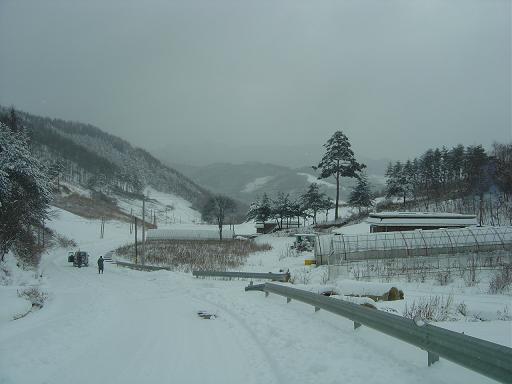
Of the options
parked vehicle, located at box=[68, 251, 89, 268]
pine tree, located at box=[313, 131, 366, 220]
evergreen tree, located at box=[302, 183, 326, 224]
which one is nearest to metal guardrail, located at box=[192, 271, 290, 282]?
parked vehicle, located at box=[68, 251, 89, 268]

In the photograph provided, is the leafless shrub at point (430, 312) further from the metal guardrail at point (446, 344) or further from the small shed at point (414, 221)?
the small shed at point (414, 221)

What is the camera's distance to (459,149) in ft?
304

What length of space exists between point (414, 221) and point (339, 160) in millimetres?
22758

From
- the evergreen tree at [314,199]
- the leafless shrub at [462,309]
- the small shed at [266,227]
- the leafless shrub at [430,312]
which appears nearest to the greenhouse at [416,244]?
the leafless shrub at [462,309]

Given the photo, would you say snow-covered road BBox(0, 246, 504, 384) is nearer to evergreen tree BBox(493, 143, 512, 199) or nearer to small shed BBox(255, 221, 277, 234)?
evergreen tree BBox(493, 143, 512, 199)

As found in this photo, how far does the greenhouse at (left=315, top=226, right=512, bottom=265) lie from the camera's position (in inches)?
1217

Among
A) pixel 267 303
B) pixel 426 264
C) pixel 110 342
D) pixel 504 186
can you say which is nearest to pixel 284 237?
pixel 504 186

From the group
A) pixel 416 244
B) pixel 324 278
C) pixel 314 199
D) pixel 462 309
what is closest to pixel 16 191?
pixel 324 278

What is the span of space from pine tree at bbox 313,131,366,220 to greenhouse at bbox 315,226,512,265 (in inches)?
1236

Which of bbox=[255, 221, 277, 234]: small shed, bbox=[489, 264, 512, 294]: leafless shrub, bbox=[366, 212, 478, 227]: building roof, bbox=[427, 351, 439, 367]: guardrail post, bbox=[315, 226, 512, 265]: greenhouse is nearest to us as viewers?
bbox=[427, 351, 439, 367]: guardrail post

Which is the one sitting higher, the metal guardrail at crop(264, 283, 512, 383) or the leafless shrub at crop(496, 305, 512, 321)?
the metal guardrail at crop(264, 283, 512, 383)

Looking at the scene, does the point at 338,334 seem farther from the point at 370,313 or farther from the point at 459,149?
the point at 459,149

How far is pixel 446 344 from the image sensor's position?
5609mm

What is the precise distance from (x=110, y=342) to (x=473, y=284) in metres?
→ 16.5
